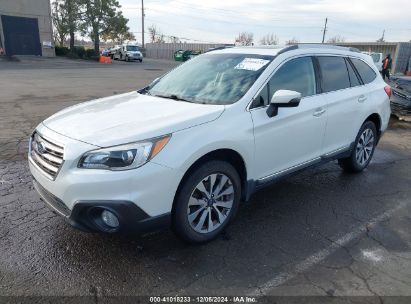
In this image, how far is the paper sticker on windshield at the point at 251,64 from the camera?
12.7 ft

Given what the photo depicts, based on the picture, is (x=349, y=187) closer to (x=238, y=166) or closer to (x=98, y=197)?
(x=238, y=166)

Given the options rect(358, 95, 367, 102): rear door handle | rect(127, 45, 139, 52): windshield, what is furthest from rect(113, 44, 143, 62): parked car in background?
rect(358, 95, 367, 102): rear door handle

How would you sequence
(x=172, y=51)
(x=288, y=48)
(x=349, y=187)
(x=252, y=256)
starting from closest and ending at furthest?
(x=252, y=256), (x=288, y=48), (x=349, y=187), (x=172, y=51)

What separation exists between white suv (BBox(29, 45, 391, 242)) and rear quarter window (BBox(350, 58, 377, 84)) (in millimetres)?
179

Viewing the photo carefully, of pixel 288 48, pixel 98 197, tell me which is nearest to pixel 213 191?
pixel 98 197

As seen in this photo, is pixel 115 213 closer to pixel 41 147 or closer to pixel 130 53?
pixel 41 147

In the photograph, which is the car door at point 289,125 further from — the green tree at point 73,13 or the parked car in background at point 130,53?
the green tree at point 73,13

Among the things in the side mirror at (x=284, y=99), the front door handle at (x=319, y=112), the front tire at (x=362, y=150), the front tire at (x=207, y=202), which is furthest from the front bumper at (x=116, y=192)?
the front tire at (x=362, y=150)

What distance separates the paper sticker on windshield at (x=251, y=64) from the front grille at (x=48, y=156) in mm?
2039

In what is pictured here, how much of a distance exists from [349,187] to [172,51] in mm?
56984

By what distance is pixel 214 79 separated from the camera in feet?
13.1

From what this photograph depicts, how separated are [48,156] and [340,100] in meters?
3.43

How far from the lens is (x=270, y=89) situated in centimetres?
377

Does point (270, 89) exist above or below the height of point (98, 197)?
above
